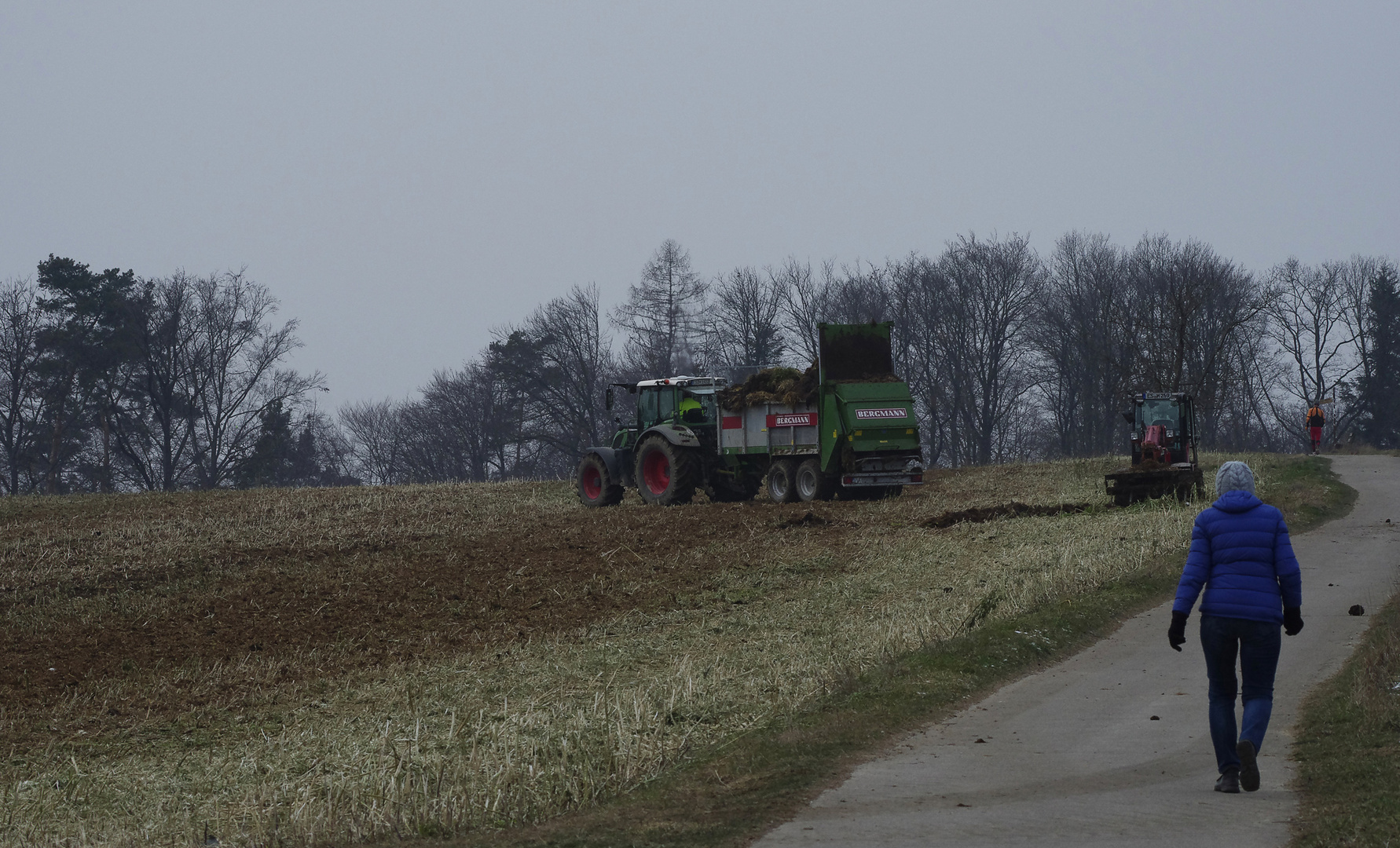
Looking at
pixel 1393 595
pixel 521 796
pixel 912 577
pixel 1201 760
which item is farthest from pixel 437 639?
pixel 1393 595

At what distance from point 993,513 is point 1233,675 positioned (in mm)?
14815

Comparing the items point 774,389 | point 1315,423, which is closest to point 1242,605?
point 774,389

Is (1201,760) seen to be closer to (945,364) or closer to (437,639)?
(437,639)

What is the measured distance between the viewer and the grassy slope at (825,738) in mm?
5852

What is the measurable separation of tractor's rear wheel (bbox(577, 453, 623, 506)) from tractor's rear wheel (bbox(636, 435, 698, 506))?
697 millimetres

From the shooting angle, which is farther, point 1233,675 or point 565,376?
point 565,376

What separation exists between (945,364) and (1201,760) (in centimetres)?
6099

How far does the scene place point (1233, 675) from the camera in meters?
6.90

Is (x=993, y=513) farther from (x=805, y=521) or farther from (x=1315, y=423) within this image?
(x=1315, y=423)

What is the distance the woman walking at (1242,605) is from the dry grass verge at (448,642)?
8.51 feet

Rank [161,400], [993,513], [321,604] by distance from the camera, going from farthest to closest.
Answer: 1. [161,400]
2. [993,513]
3. [321,604]

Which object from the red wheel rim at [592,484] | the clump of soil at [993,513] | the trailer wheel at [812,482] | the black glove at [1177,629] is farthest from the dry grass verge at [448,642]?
the red wheel rim at [592,484]

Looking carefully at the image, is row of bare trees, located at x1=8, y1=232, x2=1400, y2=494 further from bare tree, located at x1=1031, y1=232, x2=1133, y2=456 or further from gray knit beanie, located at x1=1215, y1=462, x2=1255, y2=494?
gray knit beanie, located at x1=1215, y1=462, x2=1255, y2=494

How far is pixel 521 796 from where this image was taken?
6395 millimetres
